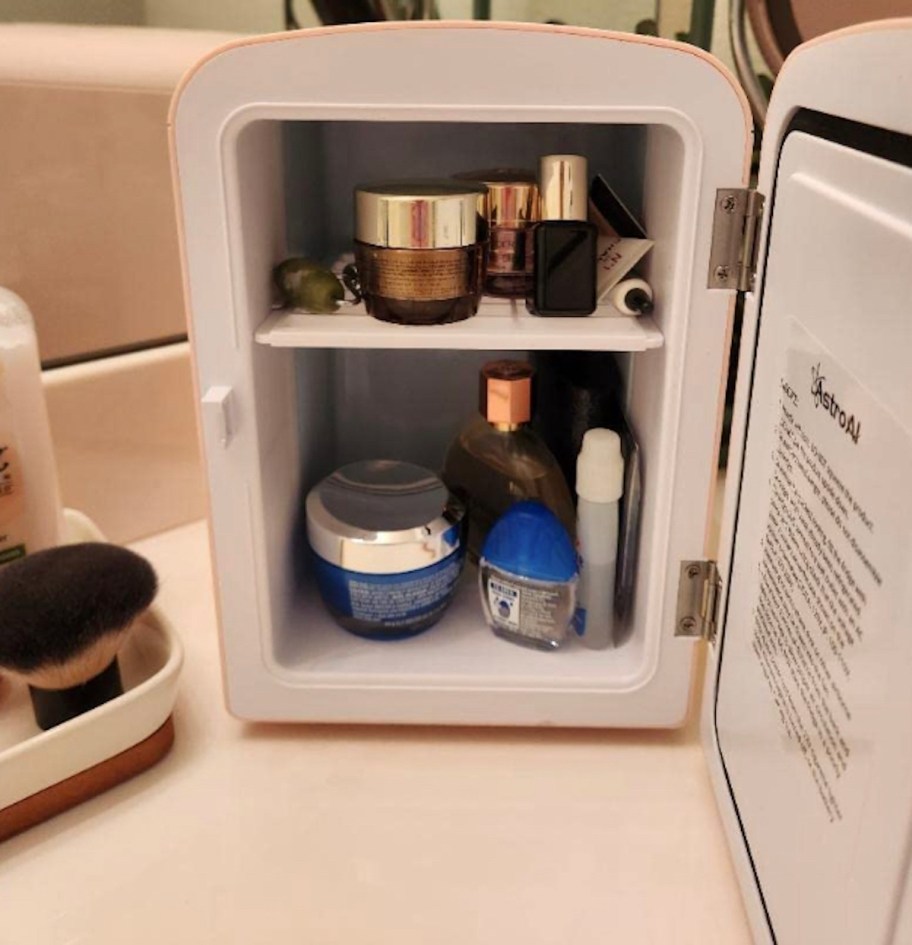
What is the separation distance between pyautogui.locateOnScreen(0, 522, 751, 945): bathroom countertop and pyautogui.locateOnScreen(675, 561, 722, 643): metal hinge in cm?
8

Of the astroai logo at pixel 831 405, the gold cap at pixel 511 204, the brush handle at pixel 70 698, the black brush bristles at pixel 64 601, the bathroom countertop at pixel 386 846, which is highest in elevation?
the gold cap at pixel 511 204

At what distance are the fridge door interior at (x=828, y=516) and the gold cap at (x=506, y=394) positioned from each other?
15cm

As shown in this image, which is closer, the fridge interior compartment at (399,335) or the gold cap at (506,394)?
the fridge interior compartment at (399,335)

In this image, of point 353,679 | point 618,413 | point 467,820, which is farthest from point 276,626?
point 618,413

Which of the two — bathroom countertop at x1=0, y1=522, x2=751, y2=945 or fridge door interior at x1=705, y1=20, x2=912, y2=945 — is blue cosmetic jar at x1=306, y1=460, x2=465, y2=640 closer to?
bathroom countertop at x1=0, y1=522, x2=751, y2=945

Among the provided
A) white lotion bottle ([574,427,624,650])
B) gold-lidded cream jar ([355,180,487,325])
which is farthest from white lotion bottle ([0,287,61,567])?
white lotion bottle ([574,427,624,650])

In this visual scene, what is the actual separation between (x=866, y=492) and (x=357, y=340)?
0.28 m

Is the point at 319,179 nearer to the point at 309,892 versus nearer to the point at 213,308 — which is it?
the point at 213,308

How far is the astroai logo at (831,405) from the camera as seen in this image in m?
0.35

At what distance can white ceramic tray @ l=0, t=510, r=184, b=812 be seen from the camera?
0.50 m

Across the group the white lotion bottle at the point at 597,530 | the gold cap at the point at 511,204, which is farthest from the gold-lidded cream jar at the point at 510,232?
the white lotion bottle at the point at 597,530

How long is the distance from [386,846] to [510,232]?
346mm

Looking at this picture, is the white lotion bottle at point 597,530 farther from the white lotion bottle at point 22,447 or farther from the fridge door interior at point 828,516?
the white lotion bottle at point 22,447

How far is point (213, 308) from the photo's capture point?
19.8 inches
